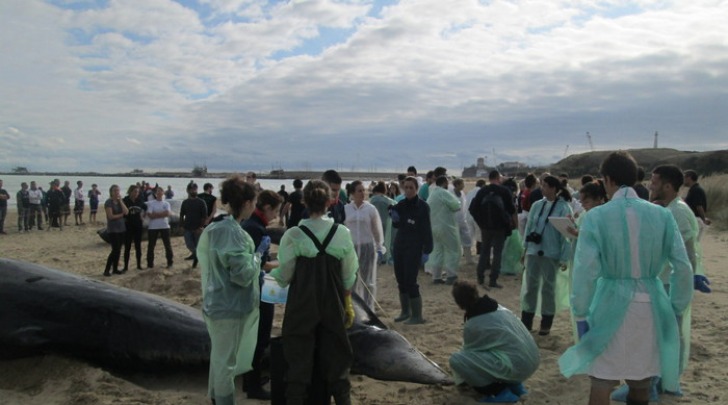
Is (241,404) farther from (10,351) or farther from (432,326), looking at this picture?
(432,326)

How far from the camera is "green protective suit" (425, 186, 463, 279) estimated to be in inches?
402

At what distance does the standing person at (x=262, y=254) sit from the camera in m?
4.80

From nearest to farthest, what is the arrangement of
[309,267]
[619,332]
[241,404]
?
[619,332] → [309,267] → [241,404]

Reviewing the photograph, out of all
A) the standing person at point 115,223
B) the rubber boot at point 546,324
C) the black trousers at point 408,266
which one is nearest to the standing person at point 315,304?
the black trousers at point 408,266

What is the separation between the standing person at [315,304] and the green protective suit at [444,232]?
6.18m

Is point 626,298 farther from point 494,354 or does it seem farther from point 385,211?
point 385,211

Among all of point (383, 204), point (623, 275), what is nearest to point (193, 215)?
point (383, 204)

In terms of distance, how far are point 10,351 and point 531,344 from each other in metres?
4.96

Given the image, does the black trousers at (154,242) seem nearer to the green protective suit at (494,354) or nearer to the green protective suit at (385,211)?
the green protective suit at (385,211)

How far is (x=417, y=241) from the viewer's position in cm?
774

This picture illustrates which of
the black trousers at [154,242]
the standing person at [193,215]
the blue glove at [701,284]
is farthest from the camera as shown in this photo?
the black trousers at [154,242]

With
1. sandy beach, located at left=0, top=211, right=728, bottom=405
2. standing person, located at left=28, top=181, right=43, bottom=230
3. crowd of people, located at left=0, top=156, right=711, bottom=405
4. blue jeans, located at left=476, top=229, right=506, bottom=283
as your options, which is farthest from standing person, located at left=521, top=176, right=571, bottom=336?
standing person, located at left=28, top=181, right=43, bottom=230

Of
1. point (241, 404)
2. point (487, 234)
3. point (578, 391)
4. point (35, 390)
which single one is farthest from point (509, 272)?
point (35, 390)

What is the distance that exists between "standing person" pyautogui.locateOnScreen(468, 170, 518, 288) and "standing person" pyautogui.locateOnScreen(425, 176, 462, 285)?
468mm
